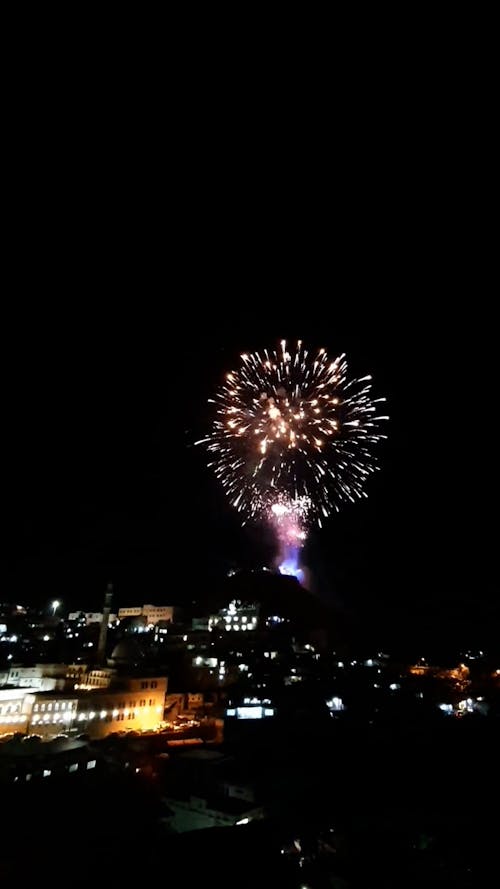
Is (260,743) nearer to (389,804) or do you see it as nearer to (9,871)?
(389,804)

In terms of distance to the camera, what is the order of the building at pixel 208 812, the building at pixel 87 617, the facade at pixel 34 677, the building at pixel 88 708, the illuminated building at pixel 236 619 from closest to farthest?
the building at pixel 208 812
the building at pixel 88 708
the facade at pixel 34 677
the illuminated building at pixel 236 619
the building at pixel 87 617

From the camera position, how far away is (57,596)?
78.1m

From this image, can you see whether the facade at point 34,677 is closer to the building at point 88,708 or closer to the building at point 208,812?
the building at point 88,708

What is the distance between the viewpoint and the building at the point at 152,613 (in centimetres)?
6531

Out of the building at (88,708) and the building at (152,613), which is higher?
the building at (152,613)

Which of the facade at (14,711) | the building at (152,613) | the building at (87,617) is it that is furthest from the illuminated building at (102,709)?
the building at (87,617)

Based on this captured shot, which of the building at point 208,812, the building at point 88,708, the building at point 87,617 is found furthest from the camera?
the building at point 87,617

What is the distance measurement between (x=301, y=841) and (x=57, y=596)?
229 feet

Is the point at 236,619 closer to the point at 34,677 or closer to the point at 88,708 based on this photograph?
the point at 34,677

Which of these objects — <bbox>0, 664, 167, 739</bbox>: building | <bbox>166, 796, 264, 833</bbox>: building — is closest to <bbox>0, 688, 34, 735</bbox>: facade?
<bbox>0, 664, 167, 739</bbox>: building

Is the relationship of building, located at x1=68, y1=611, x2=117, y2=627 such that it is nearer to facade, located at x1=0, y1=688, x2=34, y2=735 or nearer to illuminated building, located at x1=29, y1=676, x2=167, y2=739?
illuminated building, located at x1=29, y1=676, x2=167, y2=739

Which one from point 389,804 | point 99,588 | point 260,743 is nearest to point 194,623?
point 99,588

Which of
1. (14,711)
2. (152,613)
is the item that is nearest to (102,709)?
(14,711)

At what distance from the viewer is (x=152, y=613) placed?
67.2 meters
